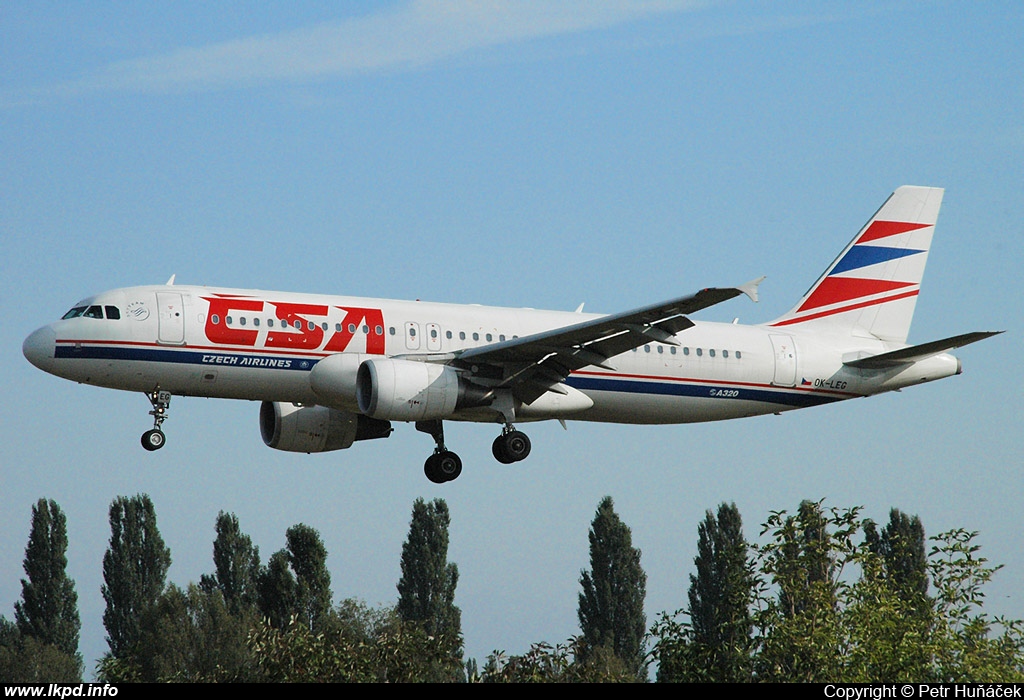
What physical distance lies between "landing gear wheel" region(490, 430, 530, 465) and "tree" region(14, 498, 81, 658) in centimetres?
4489

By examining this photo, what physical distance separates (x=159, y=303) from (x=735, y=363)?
16.2 meters

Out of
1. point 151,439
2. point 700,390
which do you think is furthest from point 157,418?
point 700,390

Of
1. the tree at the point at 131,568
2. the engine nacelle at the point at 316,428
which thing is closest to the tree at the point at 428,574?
the tree at the point at 131,568

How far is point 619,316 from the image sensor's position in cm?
3575

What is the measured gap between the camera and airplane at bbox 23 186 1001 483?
122ft

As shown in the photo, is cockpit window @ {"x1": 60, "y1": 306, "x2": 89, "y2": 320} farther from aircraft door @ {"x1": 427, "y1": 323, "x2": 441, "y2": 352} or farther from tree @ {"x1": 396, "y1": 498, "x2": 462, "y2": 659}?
tree @ {"x1": 396, "y1": 498, "x2": 462, "y2": 659}

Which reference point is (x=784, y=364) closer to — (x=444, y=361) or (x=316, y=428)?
(x=444, y=361)

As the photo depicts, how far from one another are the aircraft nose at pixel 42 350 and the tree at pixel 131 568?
4108 centimetres

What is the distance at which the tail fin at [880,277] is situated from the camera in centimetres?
4672

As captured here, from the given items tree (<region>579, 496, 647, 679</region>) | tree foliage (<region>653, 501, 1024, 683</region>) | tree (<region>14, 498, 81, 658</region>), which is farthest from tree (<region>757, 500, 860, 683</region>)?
tree (<region>14, 498, 81, 658</region>)

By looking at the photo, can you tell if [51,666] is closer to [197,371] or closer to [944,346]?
[197,371]

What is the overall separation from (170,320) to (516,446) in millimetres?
9728

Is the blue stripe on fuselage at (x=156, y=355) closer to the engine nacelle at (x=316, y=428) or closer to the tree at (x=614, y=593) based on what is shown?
the engine nacelle at (x=316, y=428)
